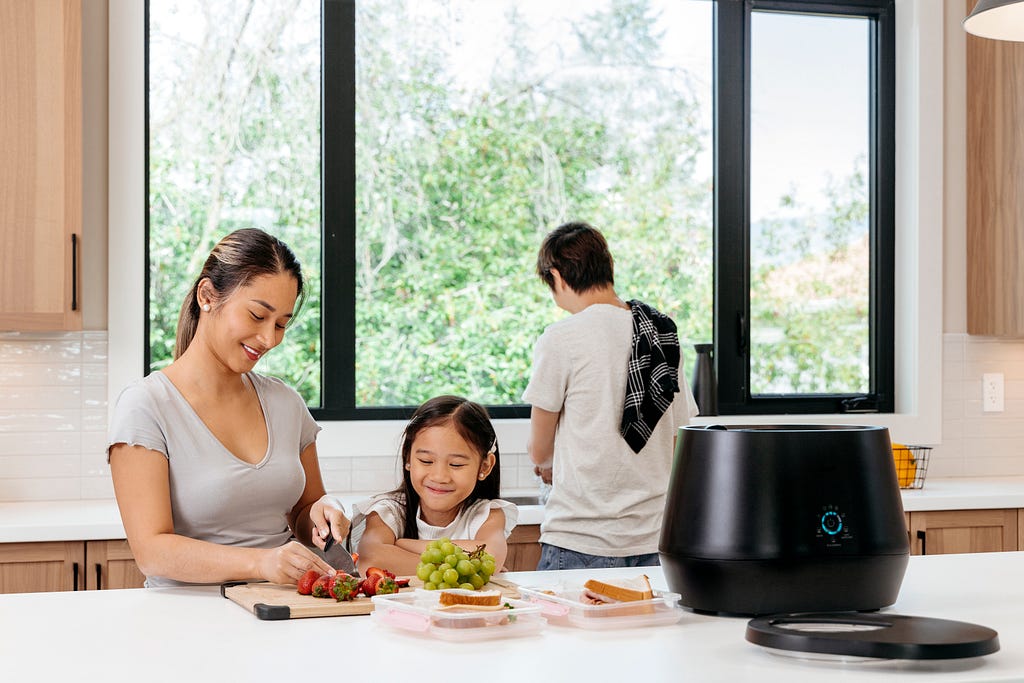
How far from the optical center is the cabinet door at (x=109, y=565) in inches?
120

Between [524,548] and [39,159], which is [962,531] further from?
[39,159]

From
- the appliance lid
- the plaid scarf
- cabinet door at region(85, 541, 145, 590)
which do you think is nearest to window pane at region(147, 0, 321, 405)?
cabinet door at region(85, 541, 145, 590)

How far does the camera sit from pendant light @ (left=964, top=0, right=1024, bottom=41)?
6.39 ft

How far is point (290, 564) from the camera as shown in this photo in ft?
5.68

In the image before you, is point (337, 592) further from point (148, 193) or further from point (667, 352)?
point (148, 193)

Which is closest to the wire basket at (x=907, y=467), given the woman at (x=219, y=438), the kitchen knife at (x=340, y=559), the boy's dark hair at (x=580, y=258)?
the boy's dark hair at (x=580, y=258)

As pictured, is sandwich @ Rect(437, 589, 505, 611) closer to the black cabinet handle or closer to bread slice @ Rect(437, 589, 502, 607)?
bread slice @ Rect(437, 589, 502, 607)

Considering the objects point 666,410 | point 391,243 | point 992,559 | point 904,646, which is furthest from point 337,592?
point 391,243

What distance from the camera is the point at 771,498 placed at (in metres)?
1.53

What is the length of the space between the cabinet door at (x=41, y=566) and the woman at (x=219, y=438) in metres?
1.10

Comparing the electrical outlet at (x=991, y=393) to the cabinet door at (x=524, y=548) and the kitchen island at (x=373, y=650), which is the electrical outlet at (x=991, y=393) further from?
the kitchen island at (x=373, y=650)

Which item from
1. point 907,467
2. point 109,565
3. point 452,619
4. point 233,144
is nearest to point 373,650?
point 452,619

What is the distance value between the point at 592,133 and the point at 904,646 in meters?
2.95

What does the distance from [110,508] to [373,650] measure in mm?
2159
